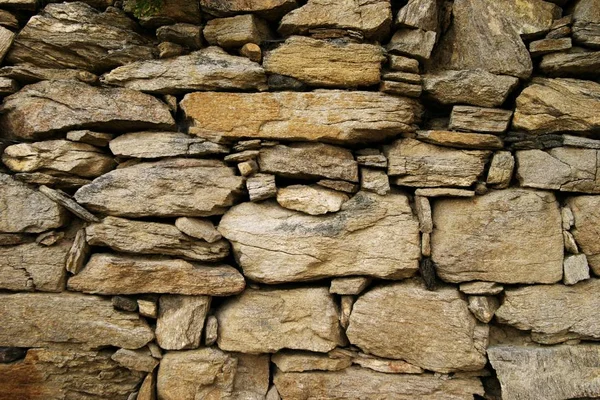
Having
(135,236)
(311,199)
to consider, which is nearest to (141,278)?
(135,236)

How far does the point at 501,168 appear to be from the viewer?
398 cm

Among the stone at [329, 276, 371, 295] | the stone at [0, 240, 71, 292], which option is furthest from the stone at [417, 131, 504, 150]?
the stone at [0, 240, 71, 292]

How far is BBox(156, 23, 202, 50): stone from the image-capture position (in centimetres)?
405

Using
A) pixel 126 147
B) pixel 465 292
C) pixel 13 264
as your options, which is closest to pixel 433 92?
pixel 465 292

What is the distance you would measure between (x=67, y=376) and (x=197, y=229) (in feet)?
6.81

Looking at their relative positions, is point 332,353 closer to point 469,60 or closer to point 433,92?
point 433,92

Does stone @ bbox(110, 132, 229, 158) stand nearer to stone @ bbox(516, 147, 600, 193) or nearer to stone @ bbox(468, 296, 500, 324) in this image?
stone @ bbox(468, 296, 500, 324)

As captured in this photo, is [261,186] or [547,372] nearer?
[547,372]

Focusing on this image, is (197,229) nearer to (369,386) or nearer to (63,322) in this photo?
(63,322)

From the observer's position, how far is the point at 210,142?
407cm

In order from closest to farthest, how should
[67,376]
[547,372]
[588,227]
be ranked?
[547,372] → [588,227] → [67,376]

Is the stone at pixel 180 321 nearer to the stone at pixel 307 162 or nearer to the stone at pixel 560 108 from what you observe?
the stone at pixel 307 162

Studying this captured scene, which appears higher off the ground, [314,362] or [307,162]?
[307,162]

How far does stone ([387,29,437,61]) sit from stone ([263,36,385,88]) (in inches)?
8.5
